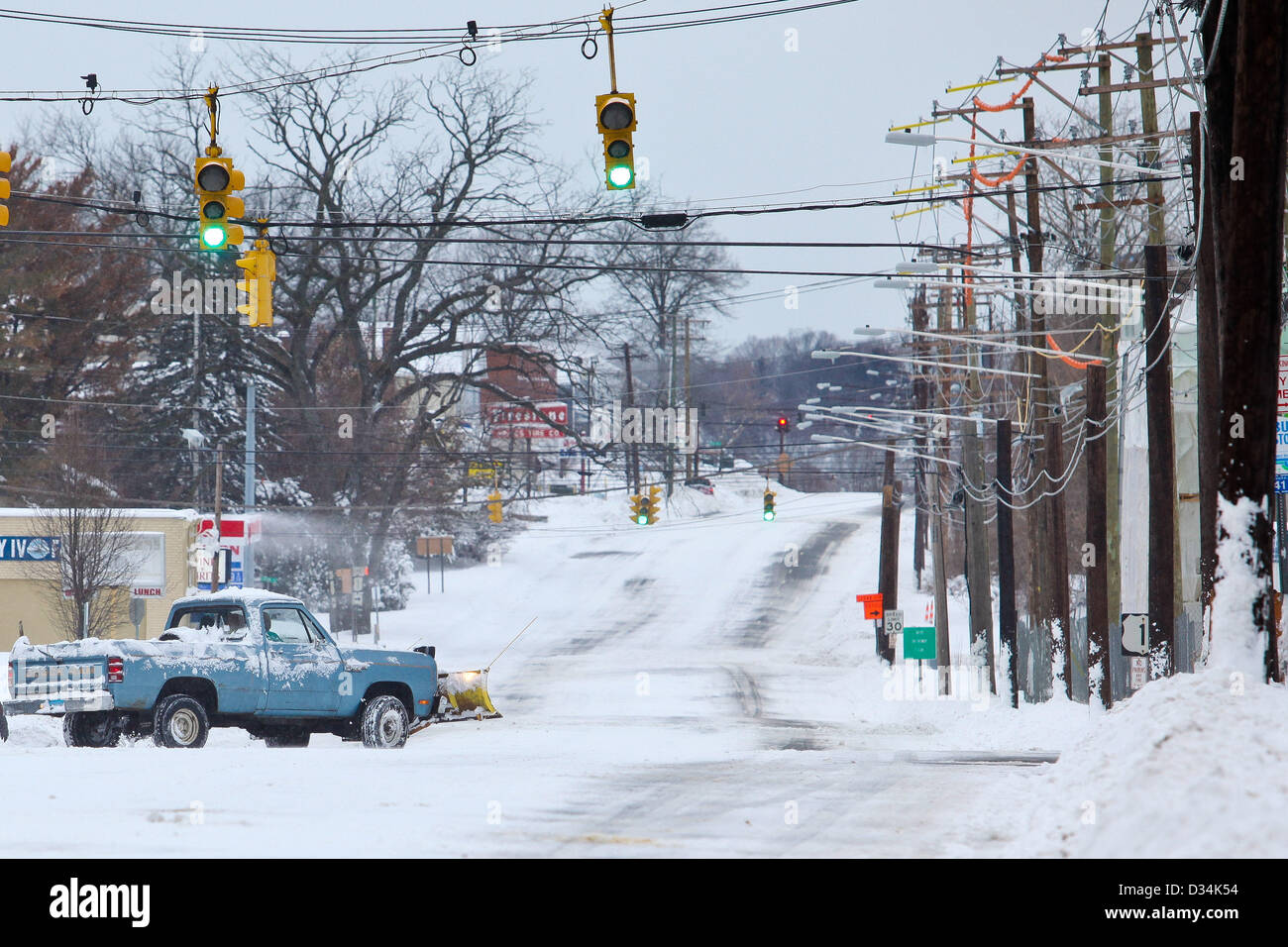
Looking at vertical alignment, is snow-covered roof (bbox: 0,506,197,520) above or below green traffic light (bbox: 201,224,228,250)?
below

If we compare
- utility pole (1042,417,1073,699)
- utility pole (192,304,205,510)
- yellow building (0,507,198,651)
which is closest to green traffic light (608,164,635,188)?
utility pole (1042,417,1073,699)

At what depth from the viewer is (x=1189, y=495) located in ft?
105

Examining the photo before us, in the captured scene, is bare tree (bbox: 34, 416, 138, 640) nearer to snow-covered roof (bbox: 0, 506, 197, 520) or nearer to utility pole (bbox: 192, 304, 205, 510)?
snow-covered roof (bbox: 0, 506, 197, 520)

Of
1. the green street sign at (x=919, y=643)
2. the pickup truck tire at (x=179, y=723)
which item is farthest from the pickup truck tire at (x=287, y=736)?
the green street sign at (x=919, y=643)

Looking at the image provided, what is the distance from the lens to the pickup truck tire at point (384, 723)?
18312mm

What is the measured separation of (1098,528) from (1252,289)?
11.9 meters

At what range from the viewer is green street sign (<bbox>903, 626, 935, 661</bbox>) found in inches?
1272

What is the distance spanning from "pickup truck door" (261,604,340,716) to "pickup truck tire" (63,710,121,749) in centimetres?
188

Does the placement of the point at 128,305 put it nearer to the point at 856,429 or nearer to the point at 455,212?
the point at 455,212

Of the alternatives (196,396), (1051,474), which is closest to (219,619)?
(1051,474)

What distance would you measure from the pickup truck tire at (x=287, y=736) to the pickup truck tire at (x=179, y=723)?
A: 143cm

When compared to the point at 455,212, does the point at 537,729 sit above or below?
below
